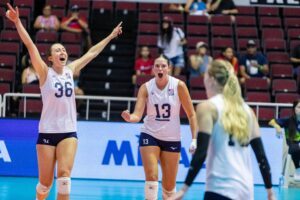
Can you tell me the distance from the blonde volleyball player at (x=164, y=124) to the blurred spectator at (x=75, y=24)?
8.82 m

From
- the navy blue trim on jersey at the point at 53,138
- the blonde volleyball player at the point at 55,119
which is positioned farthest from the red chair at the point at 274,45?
the navy blue trim on jersey at the point at 53,138

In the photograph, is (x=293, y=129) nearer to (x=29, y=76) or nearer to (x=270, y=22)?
(x=29, y=76)

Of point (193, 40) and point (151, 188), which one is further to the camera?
point (193, 40)

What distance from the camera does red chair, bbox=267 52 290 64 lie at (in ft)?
56.2

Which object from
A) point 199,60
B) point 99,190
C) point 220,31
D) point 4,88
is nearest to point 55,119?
point 99,190

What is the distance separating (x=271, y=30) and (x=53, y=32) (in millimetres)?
5262

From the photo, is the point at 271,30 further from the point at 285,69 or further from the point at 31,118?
the point at 31,118

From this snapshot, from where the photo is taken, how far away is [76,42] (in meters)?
17.0

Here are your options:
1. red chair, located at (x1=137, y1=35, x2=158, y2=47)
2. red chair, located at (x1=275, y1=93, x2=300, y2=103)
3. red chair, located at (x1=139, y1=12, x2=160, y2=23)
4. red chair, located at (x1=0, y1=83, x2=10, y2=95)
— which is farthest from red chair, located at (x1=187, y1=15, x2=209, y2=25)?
red chair, located at (x1=0, y1=83, x2=10, y2=95)

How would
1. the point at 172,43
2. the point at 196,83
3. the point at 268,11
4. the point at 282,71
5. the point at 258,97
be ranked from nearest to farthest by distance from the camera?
the point at 258,97 < the point at 196,83 < the point at 282,71 < the point at 172,43 < the point at 268,11

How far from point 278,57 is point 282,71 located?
2.25ft

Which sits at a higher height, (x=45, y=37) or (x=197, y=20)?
(x=197, y=20)

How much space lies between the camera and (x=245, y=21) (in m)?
18.4

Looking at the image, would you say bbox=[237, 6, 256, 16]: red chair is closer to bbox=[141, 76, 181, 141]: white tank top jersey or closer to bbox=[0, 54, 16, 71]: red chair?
bbox=[0, 54, 16, 71]: red chair
